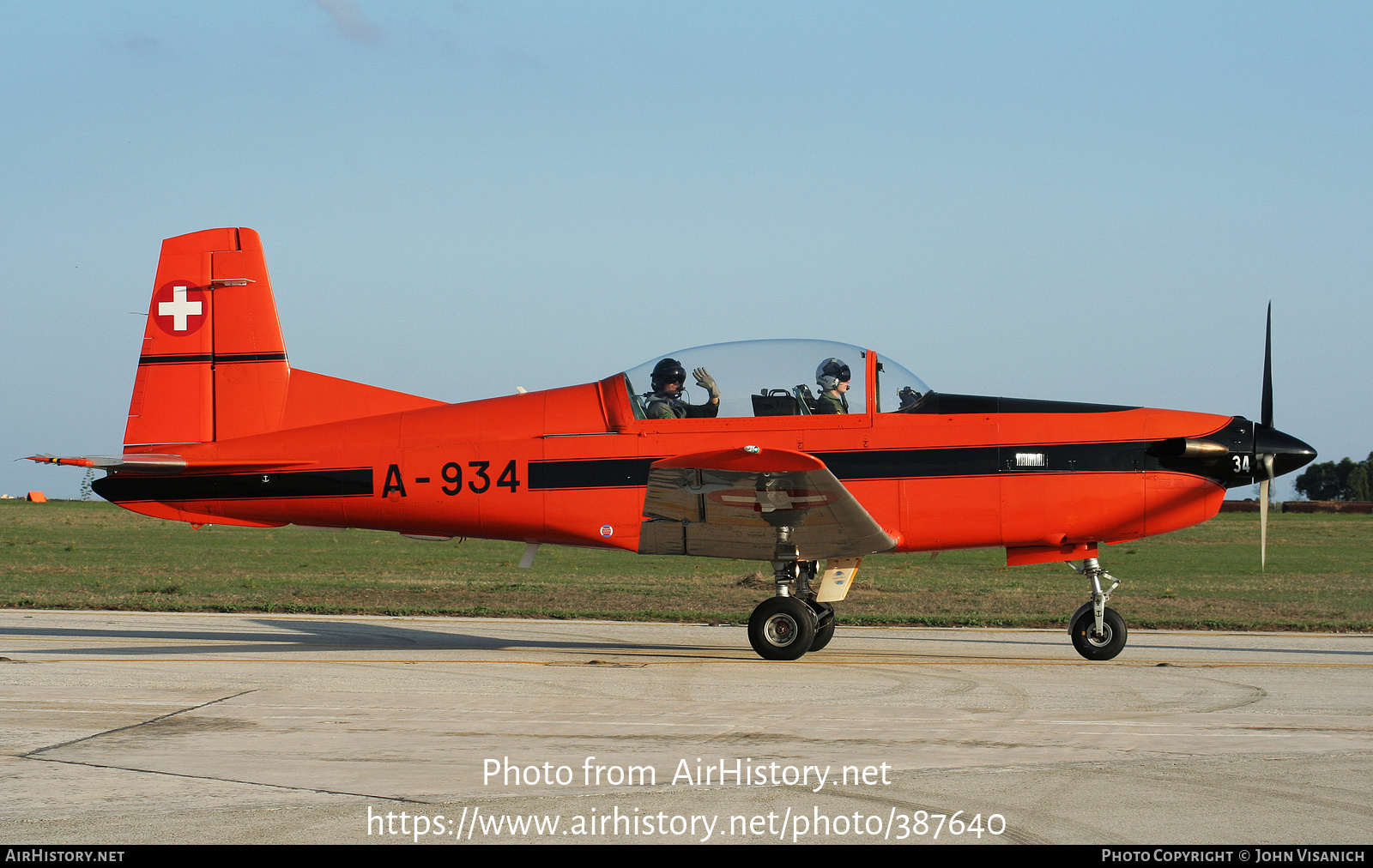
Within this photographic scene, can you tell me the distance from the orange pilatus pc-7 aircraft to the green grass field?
4.32 m

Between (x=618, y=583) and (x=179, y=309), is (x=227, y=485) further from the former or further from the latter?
(x=618, y=583)

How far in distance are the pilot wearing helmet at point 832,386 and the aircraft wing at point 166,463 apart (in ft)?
15.9

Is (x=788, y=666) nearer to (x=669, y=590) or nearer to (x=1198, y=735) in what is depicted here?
(x=1198, y=735)

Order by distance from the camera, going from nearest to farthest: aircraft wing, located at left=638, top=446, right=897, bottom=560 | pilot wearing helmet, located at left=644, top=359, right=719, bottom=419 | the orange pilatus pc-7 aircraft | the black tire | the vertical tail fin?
aircraft wing, located at left=638, top=446, right=897, bottom=560
the orange pilatus pc-7 aircraft
pilot wearing helmet, located at left=644, top=359, right=719, bottom=419
the black tire
the vertical tail fin

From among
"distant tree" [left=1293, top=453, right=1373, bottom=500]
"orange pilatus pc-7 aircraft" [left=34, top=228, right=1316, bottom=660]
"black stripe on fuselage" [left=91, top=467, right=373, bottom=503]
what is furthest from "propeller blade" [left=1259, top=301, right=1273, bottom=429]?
"distant tree" [left=1293, top=453, right=1373, bottom=500]

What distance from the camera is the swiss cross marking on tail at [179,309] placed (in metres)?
11.1

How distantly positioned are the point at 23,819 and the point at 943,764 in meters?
4.17

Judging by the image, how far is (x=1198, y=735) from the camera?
21.0 ft

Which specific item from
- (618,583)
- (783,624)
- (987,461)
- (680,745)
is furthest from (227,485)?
(618,583)

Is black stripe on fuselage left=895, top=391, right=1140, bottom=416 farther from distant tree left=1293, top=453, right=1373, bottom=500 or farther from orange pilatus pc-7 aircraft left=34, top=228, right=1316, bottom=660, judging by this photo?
distant tree left=1293, top=453, right=1373, bottom=500

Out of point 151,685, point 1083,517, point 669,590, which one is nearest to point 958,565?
point 669,590

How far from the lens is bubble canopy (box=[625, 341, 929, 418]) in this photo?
9.66m

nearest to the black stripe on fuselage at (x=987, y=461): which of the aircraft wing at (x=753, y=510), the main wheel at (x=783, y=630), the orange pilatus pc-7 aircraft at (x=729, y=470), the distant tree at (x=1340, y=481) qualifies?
the orange pilatus pc-7 aircraft at (x=729, y=470)

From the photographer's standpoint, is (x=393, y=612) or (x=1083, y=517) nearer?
(x=1083, y=517)
